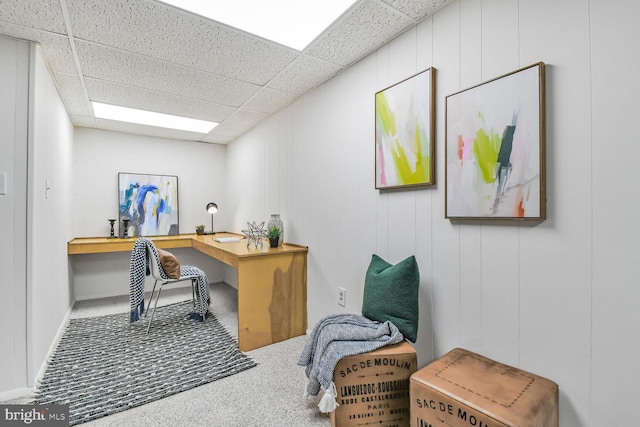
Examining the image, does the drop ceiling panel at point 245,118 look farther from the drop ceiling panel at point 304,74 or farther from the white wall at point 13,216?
the white wall at point 13,216

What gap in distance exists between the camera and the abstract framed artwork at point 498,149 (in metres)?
1.20

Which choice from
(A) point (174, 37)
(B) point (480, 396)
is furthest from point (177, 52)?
(B) point (480, 396)

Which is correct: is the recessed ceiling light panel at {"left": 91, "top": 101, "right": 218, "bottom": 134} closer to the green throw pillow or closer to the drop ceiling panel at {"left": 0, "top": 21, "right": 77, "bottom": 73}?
the drop ceiling panel at {"left": 0, "top": 21, "right": 77, "bottom": 73}

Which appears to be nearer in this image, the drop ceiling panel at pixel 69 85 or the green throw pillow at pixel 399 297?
the green throw pillow at pixel 399 297

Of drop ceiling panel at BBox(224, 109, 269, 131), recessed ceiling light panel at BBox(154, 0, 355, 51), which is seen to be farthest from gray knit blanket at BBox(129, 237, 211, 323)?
recessed ceiling light panel at BBox(154, 0, 355, 51)

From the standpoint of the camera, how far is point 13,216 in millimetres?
1771

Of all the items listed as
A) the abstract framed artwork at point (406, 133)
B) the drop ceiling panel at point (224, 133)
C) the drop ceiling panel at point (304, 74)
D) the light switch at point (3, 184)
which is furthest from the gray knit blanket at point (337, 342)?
the drop ceiling panel at point (224, 133)

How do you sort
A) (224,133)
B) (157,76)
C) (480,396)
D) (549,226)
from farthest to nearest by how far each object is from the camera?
(224,133)
(157,76)
(549,226)
(480,396)

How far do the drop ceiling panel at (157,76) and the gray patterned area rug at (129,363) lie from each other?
216 centimetres

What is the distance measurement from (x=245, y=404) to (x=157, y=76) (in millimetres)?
2453

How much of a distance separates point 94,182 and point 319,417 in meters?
3.98

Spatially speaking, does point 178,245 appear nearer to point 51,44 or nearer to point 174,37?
point 51,44

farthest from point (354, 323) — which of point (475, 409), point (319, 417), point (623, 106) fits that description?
point (623, 106)

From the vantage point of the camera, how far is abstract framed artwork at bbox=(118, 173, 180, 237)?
398 centimetres
